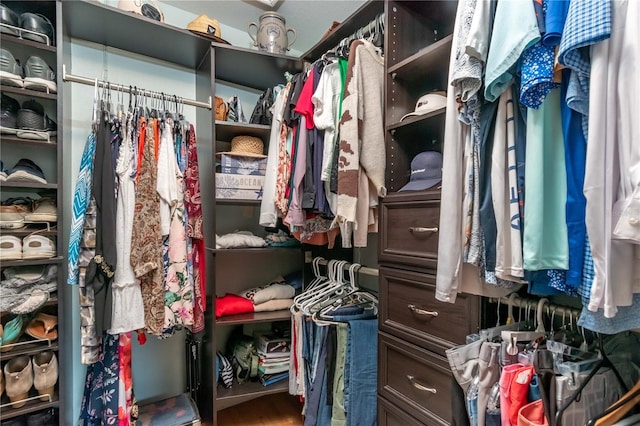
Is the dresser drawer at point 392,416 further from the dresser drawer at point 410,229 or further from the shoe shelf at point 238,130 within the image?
the shoe shelf at point 238,130

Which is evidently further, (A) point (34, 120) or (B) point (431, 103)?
(A) point (34, 120)

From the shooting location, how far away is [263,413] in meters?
1.95

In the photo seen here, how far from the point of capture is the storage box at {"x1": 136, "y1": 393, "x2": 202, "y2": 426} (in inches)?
66.3

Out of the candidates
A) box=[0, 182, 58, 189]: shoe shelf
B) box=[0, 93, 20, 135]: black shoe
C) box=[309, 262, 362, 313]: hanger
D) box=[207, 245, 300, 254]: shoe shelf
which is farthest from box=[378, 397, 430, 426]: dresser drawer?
box=[0, 93, 20, 135]: black shoe

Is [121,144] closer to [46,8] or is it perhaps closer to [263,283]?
[46,8]

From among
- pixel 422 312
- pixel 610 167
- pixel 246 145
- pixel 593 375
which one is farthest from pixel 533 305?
pixel 246 145

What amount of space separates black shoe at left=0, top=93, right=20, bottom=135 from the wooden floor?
1.74m

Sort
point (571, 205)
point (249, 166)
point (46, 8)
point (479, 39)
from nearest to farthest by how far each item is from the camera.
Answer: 1. point (571, 205)
2. point (479, 39)
3. point (46, 8)
4. point (249, 166)

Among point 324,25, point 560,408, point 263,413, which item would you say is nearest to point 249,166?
point 324,25

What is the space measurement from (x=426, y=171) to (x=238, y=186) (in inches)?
40.7

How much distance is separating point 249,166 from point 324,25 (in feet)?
3.50

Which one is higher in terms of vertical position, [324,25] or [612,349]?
[324,25]

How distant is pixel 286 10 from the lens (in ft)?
6.48

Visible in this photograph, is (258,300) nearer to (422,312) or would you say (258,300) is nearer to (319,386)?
(319,386)
